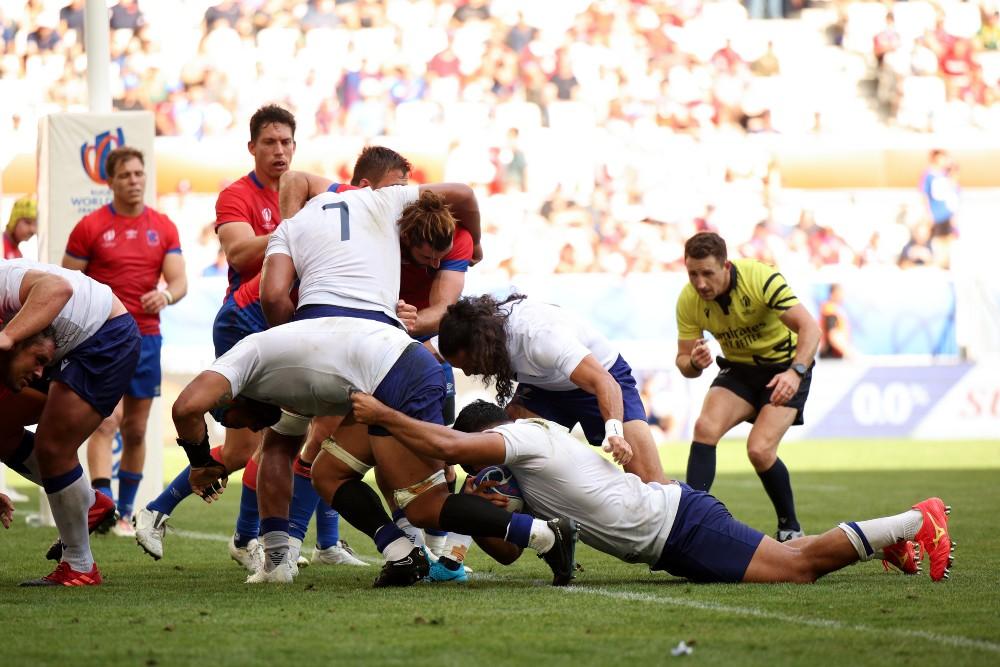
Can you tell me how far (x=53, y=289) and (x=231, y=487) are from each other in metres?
7.87

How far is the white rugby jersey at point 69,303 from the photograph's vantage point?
20.4ft

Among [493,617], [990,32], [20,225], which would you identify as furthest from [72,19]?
[493,617]

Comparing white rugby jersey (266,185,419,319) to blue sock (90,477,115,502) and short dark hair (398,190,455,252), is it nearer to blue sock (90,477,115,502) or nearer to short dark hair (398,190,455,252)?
short dark hair (398,190,455,252)

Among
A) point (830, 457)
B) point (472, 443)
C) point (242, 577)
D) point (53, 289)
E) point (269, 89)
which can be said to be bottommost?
point (830, 457)

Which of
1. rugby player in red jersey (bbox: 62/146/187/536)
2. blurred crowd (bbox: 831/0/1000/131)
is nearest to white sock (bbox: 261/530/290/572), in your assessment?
rugby player in red jersey (bbox: 62/146/187/536)

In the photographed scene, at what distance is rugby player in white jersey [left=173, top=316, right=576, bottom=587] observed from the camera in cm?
596

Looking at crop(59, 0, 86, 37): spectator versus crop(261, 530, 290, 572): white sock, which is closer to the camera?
crop(261, 530, 290, 572): white sock

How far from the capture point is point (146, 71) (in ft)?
77.8

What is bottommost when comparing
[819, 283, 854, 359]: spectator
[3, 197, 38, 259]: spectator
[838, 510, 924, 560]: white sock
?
[819, 283, 854, 359]: spectator

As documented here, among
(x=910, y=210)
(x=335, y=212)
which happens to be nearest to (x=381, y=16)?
(x=910, y=210)

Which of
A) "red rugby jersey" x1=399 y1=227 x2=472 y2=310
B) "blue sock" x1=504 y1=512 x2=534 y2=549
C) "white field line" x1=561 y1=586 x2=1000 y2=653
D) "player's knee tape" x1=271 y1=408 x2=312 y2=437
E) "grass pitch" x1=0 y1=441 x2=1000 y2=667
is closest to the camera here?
"grass pitch" x1=0 y1=441 x2=1000 y2=667

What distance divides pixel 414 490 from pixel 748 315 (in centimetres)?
316

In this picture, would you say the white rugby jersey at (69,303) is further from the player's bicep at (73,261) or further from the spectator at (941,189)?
the spectator at (941,189)

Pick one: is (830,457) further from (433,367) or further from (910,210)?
(433,367)
